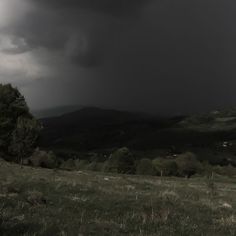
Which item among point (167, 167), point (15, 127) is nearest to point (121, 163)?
point (167, 167)

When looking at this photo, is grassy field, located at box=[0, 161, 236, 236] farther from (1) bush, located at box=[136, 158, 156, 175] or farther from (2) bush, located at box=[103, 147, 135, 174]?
(1) bush, located at box=[136, 158, 156, 175]

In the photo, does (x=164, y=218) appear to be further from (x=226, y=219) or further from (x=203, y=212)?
(x=203, y=212)

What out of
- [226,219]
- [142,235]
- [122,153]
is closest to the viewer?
[142,235]

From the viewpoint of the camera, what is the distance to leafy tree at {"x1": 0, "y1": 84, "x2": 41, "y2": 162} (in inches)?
3302

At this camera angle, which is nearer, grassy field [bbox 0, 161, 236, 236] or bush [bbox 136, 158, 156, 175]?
grassy field [bbox 0, 161, 236, 236]

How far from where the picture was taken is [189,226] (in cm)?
1659

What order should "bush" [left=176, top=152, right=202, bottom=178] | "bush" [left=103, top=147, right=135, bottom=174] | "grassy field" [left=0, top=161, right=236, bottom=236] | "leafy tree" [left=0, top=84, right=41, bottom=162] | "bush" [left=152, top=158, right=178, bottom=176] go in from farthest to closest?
"bush" [left=176, top=152, right=202, bottom=178] < "bush" [left=152, top=158, right=178, bottom=176] < "bush" [left=103, top=147, right=135, bottom=174] < "leafy tree" [left=0, top=84, right=41, bottom=162] < "grassy field" [left=0, top=161, right=236, bottom=236]

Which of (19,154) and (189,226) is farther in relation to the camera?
(19,154)

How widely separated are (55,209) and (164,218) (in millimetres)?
3906

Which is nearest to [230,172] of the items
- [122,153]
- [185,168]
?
[185,168]

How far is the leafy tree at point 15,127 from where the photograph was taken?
83.9m

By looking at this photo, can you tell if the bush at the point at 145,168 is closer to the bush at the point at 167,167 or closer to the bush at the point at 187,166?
the bush at the point at 167,167

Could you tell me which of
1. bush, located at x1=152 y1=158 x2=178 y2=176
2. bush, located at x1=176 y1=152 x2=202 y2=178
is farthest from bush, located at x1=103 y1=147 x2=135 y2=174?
bush, located at x1=176 y1=152 x2=202 y2=178

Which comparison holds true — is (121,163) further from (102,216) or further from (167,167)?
(102,216)
